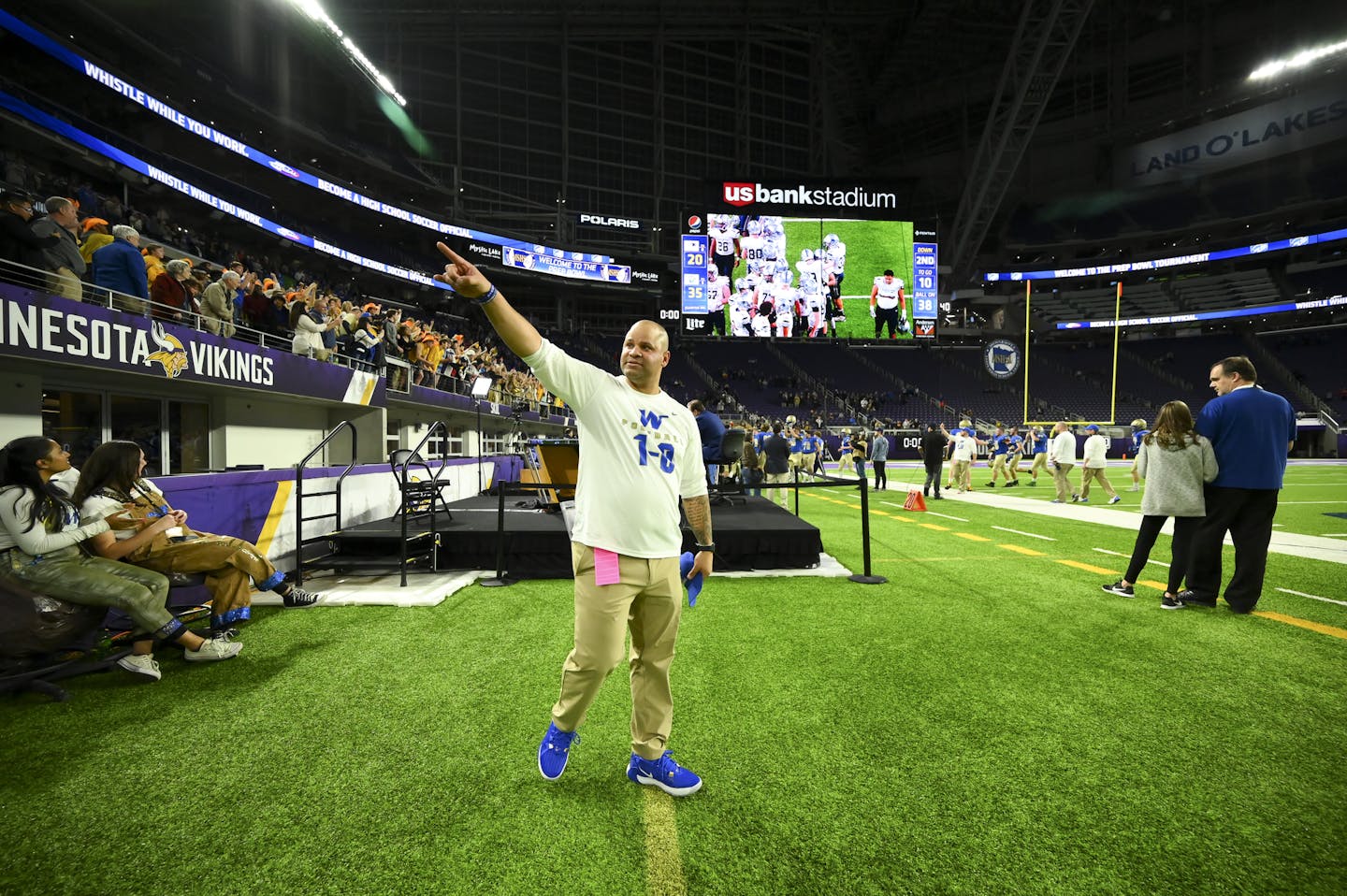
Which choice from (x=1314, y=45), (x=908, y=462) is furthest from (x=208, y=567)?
(x=1314, y=45)

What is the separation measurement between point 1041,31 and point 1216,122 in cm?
2421

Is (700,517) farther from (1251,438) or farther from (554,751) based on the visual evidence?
(1251,438)

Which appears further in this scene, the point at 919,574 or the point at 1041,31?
the point at 1041,31

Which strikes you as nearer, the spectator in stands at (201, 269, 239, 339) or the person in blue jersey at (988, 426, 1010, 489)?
the spectator in stands at (201, 269, 239, 339)

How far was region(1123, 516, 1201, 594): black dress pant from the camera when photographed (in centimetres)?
473

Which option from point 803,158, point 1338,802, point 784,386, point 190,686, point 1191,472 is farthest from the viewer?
point 803,158

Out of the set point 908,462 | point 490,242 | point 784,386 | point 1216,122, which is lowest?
point 908,462

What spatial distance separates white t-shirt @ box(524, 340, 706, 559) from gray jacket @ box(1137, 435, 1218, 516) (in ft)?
15.3

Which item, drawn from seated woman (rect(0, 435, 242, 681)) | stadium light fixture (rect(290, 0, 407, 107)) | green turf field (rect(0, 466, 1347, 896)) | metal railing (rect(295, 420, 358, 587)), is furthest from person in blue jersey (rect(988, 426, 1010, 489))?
stadium light fixture (rect(290, 0, 407, 107))

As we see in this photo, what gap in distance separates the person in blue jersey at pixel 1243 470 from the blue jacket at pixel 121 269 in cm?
1101

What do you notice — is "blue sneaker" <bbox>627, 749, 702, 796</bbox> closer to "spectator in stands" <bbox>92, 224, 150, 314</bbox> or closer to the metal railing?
the metal railing

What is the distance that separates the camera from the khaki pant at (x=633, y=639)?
2133 mm

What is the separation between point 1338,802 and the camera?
7.02 feet

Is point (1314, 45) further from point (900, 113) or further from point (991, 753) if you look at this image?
point (991, 753)
